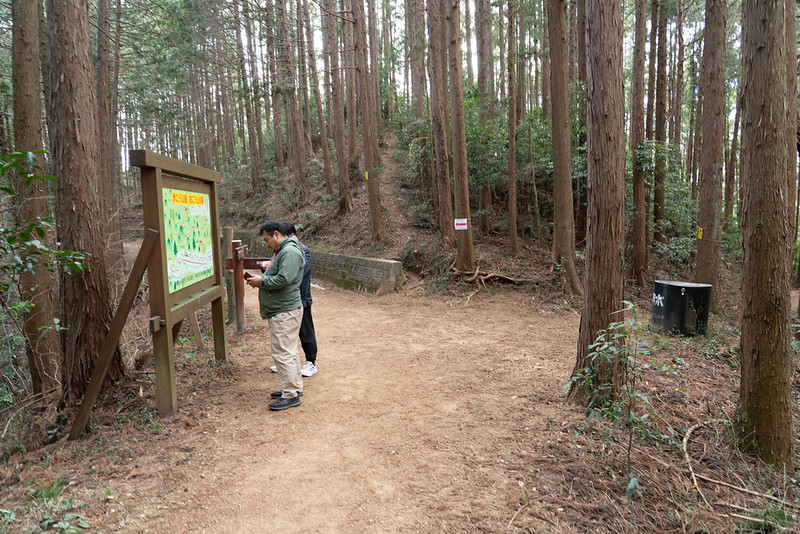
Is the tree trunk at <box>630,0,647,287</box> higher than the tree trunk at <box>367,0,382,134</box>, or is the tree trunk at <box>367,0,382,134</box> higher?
the tree trunk at <box>367,0,382,134</box>

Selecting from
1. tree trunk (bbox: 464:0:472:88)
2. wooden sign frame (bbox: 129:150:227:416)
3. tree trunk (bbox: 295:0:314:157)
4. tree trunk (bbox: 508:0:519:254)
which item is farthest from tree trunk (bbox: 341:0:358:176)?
wooden sign frame (bbox: 129:150:227:416)

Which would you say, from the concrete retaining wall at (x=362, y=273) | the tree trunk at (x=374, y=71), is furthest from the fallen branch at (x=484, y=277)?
the tree trunk at (x=374, y=71)

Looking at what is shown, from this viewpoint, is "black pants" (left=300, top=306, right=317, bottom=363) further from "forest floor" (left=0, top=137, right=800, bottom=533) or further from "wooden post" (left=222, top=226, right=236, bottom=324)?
"wooden post" (left=222, top=226, right=236, bottom=324)

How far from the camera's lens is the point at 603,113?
465cm

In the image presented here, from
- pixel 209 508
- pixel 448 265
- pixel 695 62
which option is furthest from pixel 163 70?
pixel 695 62

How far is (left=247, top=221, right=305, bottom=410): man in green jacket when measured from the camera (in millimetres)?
4996

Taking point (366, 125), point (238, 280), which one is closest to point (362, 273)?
point (366, 125)

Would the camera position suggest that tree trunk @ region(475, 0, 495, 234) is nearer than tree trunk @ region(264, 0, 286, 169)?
Yes

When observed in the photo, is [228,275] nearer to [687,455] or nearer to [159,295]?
[159,295]

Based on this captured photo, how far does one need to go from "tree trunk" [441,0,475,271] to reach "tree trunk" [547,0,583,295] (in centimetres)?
215

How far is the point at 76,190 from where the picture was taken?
4.60m

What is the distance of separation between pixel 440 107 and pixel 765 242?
10.3 m

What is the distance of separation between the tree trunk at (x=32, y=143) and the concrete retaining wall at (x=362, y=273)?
726 centimetres

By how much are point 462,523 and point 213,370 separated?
4192 millimetres
